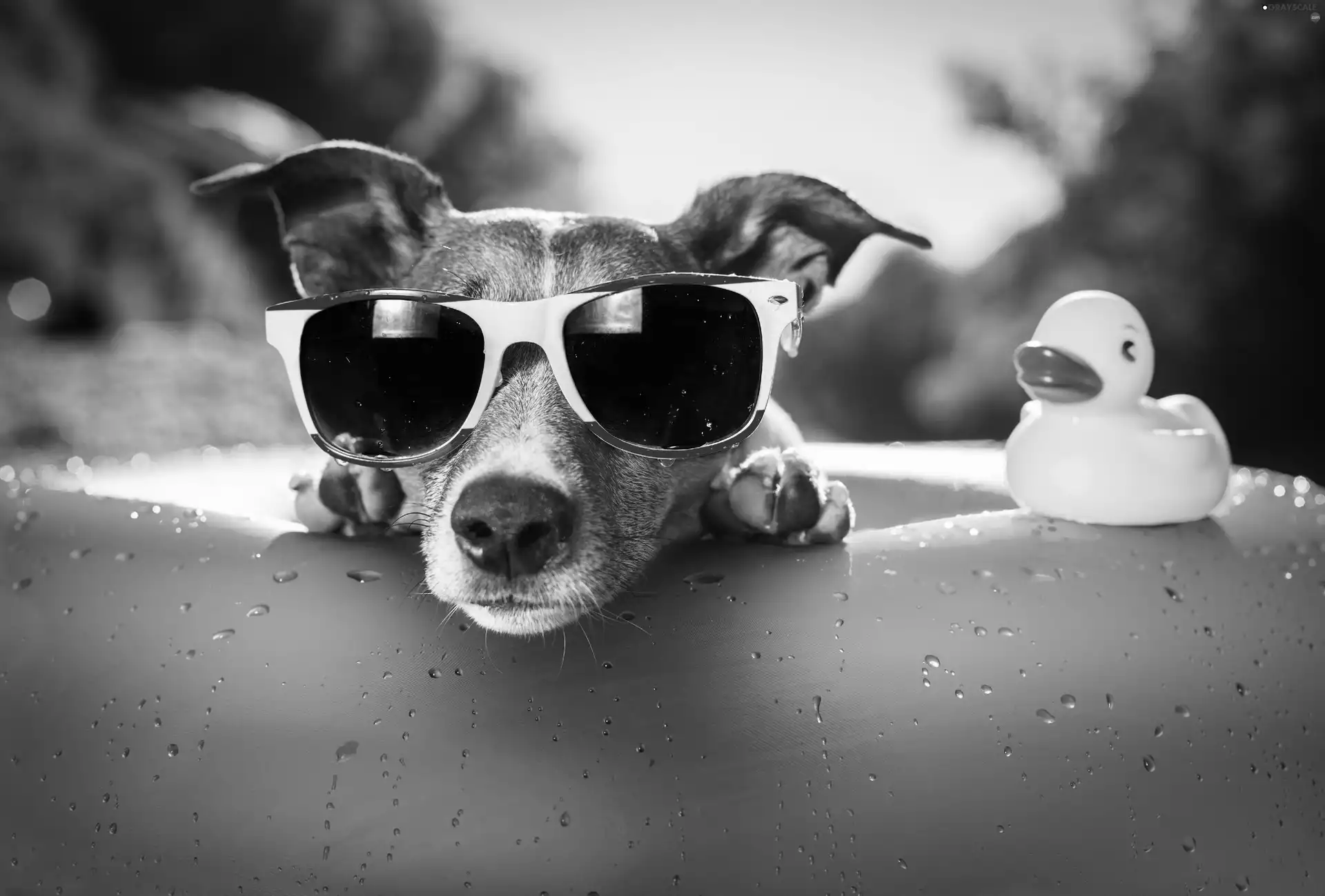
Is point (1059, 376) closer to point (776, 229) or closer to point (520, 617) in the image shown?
point (776, 229)

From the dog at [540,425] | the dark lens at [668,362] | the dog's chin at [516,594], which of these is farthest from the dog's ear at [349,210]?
the dog's chin at [516,594]

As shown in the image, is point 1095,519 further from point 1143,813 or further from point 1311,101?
point 1311,101

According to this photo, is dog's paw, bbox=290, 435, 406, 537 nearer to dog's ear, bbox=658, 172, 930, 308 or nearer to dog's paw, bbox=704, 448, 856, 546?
dog's paw, bbox=704, 448, 856, 546

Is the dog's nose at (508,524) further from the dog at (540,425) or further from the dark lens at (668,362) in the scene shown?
the dark lens at (668,362)

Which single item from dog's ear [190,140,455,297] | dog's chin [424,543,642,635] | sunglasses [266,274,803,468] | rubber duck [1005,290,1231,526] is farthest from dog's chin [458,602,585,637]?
dog's ear [190,140,455,297]

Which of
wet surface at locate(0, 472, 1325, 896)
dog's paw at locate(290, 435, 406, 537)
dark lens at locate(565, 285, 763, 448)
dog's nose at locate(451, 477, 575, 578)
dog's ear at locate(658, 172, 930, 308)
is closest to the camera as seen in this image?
wet surface at locate(0, 472, 1325, 896)

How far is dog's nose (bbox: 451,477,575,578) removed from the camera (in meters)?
1.15

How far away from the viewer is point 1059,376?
1342 millimetres

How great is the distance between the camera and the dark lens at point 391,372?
1.31 m

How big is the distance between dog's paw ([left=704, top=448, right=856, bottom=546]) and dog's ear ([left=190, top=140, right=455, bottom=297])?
77 centimetres

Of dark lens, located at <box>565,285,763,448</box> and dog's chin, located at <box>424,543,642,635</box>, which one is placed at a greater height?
dark lens, located at <box>565,285,763,448</box>

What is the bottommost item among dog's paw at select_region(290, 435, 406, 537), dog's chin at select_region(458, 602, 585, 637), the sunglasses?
dog's paw at select_region(290, 435, 406, 537)

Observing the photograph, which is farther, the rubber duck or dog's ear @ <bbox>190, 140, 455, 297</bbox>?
dog's ear @ <bbox>190, 140, 455, 297</bbox>

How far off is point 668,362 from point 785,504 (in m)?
0.24
